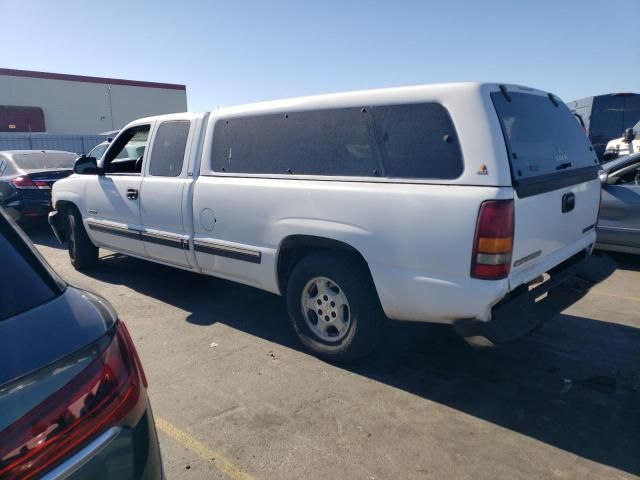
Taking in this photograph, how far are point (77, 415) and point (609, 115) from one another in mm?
18418

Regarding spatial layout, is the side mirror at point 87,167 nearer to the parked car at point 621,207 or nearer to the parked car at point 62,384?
the parked car at point 62,384

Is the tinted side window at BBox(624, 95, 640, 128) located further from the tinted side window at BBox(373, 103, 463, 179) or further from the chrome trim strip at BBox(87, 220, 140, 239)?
the chrome trim strip at BBox(87, 220, 140, 239)

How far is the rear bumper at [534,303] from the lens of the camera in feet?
9.80

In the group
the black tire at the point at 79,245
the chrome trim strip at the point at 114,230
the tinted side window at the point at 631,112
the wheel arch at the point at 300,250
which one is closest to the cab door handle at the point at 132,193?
the chrome trim strip at the point at 114,230

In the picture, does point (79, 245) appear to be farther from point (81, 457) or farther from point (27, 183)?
point (81, 457)

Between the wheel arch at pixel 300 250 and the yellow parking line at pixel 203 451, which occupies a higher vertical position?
the wheel arch at pixel 300 250

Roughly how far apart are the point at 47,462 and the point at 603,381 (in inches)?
139

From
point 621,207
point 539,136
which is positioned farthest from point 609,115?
point 539,136

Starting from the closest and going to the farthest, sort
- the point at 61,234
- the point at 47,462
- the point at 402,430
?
the point at 47,462
the point at 402,430
the point at 61,234

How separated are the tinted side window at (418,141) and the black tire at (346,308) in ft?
2.55

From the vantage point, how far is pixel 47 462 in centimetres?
128

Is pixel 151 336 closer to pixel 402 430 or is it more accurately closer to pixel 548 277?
pixel 402 430

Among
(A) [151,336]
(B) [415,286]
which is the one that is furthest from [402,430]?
(A) [151,336]

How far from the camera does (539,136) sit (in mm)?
3521
